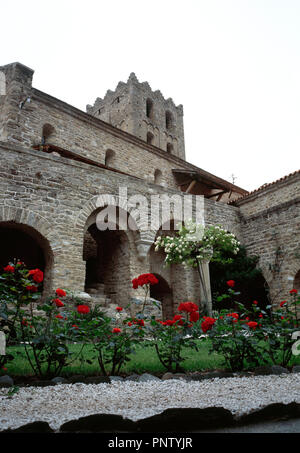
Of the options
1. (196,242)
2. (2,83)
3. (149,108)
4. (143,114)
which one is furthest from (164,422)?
(149,108)

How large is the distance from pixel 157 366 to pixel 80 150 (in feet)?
41.4

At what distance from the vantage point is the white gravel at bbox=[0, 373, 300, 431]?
203 cm

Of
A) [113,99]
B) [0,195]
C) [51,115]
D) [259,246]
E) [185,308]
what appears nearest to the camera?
[185,308]

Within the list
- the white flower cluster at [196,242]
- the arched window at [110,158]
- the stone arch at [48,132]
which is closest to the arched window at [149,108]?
the arched window at [110,158]

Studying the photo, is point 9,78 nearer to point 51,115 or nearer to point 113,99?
point 51,115

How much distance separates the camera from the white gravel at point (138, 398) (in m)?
2.03

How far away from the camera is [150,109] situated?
87.1 ft

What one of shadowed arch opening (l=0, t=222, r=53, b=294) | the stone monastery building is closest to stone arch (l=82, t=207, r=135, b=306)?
the stone monastery building

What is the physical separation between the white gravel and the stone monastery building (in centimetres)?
571

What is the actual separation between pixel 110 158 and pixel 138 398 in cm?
1496

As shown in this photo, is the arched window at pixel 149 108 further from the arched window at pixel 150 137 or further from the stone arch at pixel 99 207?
Answer: the stone arch at pixel 99 207

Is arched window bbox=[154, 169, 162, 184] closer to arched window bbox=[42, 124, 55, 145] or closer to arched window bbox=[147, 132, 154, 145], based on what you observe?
arched window bbox=[42, 124, 55, 145]
